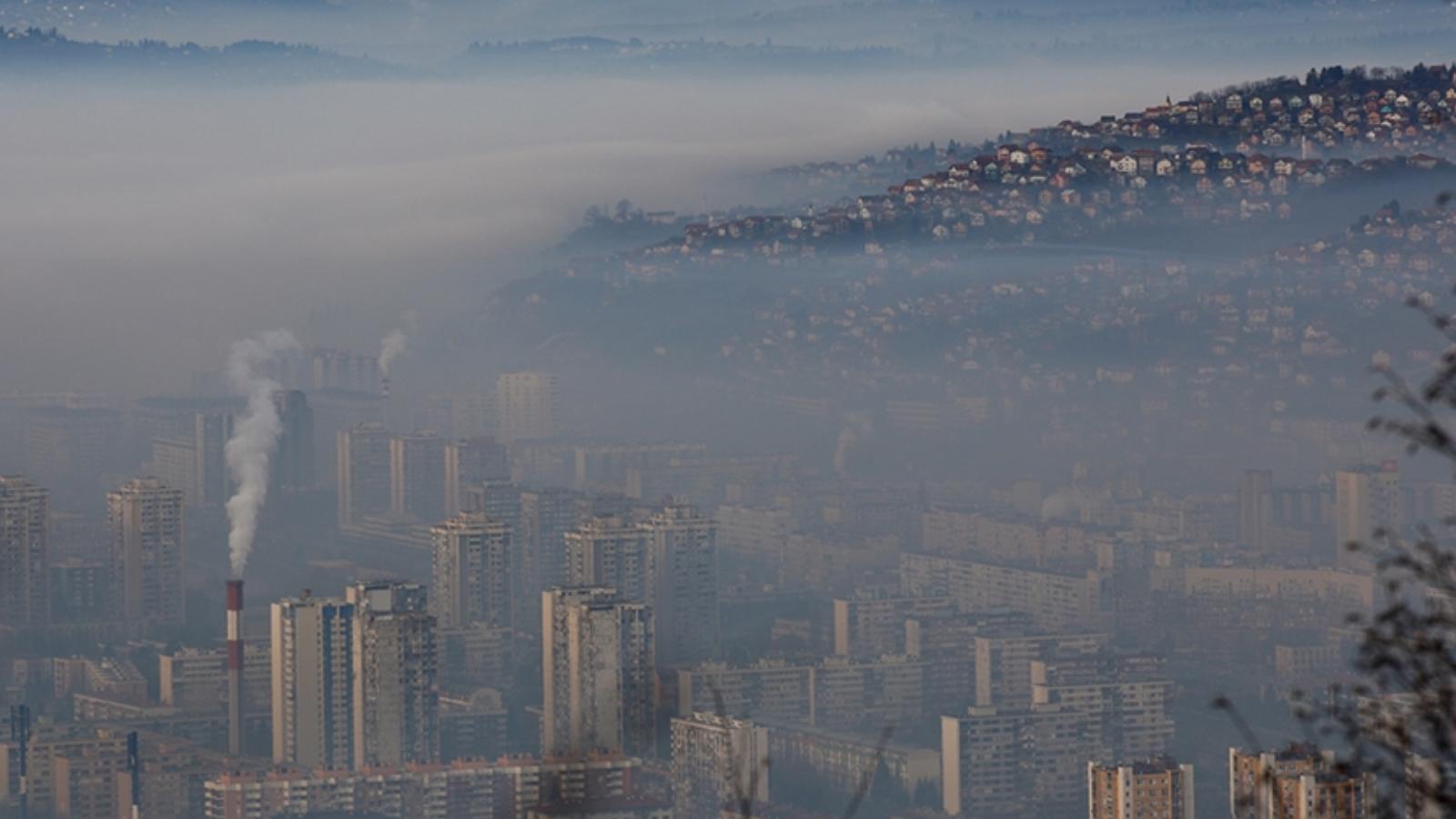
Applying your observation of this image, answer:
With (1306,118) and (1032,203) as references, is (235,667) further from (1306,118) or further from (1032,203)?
(1306,118)

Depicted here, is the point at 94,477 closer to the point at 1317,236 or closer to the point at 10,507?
the point at 10,507

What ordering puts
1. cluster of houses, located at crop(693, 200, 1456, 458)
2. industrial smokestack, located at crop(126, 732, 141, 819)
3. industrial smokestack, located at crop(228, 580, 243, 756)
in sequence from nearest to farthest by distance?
industrial smokestack, located at crop(126, 732, 141, 819), industrial smokestack, located at crop(228, 580, 243, 756), cluster of houses, located at crop(693, 200, 1456, 458)

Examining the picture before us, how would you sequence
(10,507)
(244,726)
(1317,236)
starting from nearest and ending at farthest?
(244,726), (10,507), (1317,236)

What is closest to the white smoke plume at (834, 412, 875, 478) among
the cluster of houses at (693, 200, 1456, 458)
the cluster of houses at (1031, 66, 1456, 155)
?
the cluster of houses at (693, 200, 1456, 458)

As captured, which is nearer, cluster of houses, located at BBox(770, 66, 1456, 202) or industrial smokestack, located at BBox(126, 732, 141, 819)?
industrial smokestack, located at BBox(126, 732, 141, 819)

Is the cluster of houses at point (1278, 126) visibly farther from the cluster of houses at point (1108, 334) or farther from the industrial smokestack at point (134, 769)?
the industrial smokestack at point (134, 769)

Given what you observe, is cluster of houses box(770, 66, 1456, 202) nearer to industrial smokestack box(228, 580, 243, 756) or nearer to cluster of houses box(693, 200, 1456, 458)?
cluster of houses box(693, 200, 1456, 458)

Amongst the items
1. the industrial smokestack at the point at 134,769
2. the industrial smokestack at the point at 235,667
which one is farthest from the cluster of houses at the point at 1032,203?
the industrial smokestack at the point at 134,769

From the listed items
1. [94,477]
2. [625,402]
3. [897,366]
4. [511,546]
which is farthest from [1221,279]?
[94,477]
